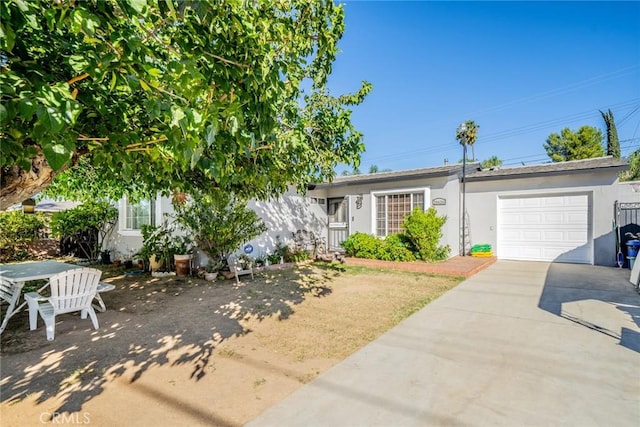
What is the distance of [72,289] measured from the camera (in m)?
4.58

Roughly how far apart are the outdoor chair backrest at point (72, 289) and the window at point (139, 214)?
18.7 feet

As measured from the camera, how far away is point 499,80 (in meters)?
15.8

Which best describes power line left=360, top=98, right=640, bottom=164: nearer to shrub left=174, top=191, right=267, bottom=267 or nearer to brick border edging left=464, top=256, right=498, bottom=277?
brick border edging left=464, top=256, right=498, bottom=277

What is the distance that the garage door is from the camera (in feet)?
32.6

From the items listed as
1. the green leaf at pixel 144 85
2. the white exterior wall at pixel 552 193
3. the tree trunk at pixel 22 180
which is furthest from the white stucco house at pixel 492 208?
the green leaf at pixel 144 85

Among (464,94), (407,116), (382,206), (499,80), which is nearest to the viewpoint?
(382,206)

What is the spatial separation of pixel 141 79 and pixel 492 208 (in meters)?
12.3

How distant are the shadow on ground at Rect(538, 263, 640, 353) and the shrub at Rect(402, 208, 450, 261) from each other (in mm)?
3142

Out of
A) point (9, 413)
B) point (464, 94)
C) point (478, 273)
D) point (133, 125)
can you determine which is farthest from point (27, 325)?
point (464, 94)

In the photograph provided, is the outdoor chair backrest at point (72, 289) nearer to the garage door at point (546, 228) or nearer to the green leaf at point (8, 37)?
the green leaf at point (8, 37)

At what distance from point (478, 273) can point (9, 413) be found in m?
9.64

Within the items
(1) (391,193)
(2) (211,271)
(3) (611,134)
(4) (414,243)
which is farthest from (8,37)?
(3) (611,134)

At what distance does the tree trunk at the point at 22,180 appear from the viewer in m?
2.97

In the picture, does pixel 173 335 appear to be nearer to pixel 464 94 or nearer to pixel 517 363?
pixel 517 363
